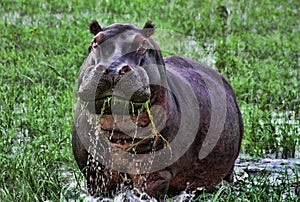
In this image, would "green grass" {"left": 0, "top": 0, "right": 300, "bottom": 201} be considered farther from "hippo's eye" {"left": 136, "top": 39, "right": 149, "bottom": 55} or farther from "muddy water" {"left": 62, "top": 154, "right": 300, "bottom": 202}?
"hippo's eye" {"left": 136, "top": 39, "right": 149, "bottom": 55}

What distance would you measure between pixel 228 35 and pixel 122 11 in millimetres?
1873

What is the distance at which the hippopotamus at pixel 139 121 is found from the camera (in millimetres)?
3740

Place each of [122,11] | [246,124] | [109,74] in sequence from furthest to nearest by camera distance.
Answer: [122,11] → [246,124] → [109,74]

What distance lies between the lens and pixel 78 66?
9.02 metres

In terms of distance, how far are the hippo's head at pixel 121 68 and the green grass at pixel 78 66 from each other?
33.3 inches

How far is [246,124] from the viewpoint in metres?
7.11

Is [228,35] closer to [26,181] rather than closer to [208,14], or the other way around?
[208,14]

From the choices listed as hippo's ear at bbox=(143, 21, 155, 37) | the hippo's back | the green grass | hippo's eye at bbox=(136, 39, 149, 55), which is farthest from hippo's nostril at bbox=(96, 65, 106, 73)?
the green grass

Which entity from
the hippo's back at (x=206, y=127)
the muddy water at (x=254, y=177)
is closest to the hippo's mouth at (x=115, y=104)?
the hippo's back at (x=206, y=127)

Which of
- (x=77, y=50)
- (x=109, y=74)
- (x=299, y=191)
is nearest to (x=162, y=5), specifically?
(x=77, y=50)

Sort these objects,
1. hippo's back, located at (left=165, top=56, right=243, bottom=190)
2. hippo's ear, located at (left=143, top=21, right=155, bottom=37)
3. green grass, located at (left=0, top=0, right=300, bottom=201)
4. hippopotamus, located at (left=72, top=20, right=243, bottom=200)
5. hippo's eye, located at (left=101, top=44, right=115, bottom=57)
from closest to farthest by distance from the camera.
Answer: hippopotamus, located at (left=72, top=20, right=243, bottom=200) < hippo's eye, located at (left=101, top=44, right=115, bottom=57) < hippo's ear, located at (left=143, top=21, right=155, bottom=37) < hippo's back, located at (left=165, top=56, right=243, bottom=190) < green grass, located at (left=0, top=0, right=300, bottom=201)

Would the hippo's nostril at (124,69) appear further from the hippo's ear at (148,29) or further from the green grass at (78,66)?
the green grass at (78,66)

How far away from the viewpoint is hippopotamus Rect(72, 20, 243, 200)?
3740 mm

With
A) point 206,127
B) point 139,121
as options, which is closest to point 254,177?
point 206,127
